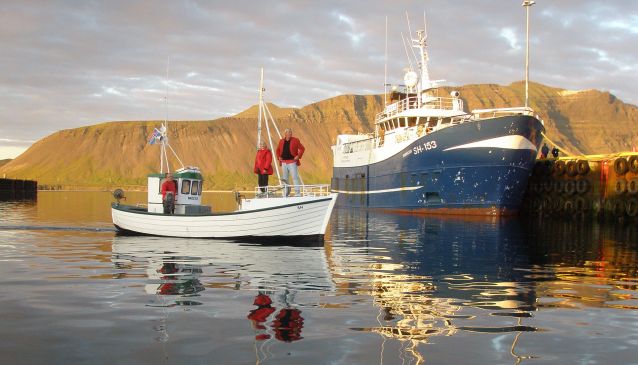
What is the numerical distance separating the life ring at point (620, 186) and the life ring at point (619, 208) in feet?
2.27

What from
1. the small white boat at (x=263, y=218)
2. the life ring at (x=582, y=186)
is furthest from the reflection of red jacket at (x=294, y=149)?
the life ring at (x=582, y=186)

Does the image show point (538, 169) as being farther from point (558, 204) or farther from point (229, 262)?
point (229, 262)

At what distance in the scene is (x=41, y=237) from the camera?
25.7 meters

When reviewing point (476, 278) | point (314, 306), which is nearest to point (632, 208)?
point (476, 278)

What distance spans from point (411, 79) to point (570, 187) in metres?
16.6

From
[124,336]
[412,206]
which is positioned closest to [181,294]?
[124,336]

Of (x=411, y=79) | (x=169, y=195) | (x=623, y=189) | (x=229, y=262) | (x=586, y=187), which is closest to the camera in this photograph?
(x=229, y=262)

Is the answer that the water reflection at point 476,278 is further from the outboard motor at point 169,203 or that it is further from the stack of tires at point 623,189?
the stack of tires at point 623,189

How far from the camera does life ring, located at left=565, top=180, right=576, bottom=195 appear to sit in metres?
45.2

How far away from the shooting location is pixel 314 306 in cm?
1064

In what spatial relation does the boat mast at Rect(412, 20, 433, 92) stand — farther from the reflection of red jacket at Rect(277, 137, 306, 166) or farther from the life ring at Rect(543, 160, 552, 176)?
the reflection of red jacket at Rect(277, 137, 306, 166)

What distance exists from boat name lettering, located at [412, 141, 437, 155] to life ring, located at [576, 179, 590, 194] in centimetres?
1153

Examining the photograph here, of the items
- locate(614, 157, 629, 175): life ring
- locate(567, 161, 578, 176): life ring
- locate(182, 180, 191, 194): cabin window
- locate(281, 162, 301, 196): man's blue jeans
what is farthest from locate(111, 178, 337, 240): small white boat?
locate(567, 161, 578, 176): life ring

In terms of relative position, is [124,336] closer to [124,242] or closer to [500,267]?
[500,267]
